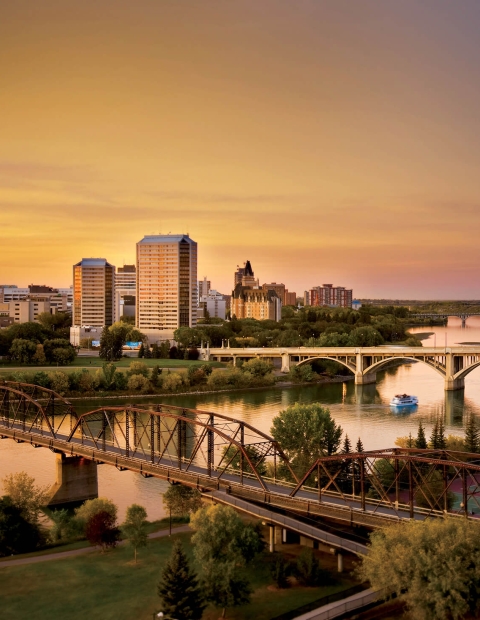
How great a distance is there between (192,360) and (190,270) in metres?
25.9

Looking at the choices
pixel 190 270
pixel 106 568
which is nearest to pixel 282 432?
pixel 106 568

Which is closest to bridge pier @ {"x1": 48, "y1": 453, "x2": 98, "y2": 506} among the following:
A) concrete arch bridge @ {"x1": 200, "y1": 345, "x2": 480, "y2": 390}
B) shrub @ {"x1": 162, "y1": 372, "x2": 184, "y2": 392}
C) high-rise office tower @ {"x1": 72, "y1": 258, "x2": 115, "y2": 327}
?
shrub @ {"x1": 162, "y1": 372, "x2": 184, "y2": 392}

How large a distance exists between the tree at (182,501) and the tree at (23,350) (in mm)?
48749

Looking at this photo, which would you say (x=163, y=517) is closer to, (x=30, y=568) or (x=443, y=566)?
(x=30, y=568)

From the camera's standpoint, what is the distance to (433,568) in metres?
16.1

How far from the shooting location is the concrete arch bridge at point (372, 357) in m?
60.9

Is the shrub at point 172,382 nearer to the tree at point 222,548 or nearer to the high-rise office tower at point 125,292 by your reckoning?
the tree at point 222,548

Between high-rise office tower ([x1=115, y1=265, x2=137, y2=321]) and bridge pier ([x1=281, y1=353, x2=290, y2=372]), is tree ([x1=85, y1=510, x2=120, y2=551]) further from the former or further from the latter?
high-rise office tower ([x1=115, y1=265, x2=137, y2=321])

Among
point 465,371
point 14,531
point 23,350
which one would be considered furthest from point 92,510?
point 23,350

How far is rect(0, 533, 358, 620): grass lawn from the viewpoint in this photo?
59.3 ft

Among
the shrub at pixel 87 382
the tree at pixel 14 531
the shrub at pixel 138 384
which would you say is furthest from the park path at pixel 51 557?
the shrub at pixel 138 384

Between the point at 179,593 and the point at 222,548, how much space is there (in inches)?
111

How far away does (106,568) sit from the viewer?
21.3 m

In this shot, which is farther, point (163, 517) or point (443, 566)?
point (163, 517)
